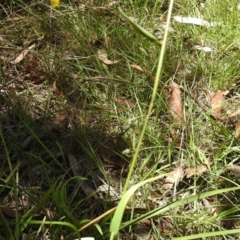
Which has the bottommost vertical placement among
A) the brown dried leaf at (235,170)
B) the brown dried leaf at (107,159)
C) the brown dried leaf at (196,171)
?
the brown dried leaf at (107,159)

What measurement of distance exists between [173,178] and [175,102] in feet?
1.25

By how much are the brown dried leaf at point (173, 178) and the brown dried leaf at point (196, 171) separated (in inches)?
0.8

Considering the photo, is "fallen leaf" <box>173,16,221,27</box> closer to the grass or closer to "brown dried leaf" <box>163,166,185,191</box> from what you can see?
the grass

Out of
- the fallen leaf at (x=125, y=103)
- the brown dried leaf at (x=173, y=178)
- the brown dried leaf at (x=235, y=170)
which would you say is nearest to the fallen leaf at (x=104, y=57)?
the fallen leaf at (x=125, y=103)

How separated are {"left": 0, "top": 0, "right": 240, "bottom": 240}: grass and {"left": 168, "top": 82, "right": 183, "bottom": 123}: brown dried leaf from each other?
28mm

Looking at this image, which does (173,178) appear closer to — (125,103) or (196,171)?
(196,171)

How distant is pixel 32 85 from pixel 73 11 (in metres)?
0.48

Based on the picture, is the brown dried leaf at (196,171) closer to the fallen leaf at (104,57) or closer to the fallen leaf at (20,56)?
the fallen leaf at (104,57)

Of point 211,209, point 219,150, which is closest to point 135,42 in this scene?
point 219,150

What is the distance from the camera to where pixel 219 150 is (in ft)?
6.34

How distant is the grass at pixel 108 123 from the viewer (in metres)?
1.75

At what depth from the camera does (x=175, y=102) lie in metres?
2.12

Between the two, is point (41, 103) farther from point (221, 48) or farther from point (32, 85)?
point (221, 48)

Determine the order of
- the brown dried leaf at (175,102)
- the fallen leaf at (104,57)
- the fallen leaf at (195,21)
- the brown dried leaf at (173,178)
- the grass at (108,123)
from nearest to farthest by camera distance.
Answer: the grass at (108,123)
the brown dried leaf at (173,178)
the brown dried leaf at (175,102)
the fallen leaf at (104,57)
the fallen leaf at (195,21)
